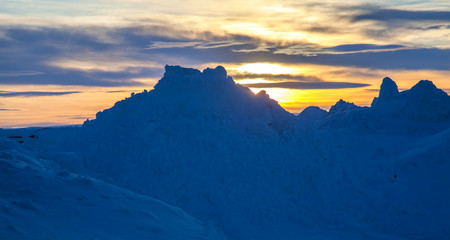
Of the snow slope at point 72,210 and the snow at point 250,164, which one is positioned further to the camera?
the snow at point 250,164

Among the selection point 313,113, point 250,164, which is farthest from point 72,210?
point 313,113

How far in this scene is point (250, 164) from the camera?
22500mm

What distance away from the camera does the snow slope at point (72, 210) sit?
1101cm

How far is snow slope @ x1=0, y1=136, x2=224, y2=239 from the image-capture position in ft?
36.1

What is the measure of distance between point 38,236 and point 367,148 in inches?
804

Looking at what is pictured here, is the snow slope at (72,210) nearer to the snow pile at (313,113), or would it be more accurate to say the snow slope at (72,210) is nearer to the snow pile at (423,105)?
the snow pile at (423,105)

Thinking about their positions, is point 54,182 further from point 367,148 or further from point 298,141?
point 367,148

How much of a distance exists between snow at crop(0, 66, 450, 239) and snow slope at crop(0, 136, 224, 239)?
1.06m

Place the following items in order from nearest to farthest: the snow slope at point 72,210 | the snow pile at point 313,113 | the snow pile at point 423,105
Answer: the snow slope at point 72,210 → the snow pile at point 423,105 → the snow pile at point 313,113

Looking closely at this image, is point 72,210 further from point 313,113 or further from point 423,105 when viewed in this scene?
point 313,113

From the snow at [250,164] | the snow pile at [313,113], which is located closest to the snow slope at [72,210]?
the snow at [250,164]

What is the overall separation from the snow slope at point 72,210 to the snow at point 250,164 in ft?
3.47

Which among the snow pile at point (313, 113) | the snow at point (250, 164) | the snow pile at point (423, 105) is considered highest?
the snow pile at point (423, 105)

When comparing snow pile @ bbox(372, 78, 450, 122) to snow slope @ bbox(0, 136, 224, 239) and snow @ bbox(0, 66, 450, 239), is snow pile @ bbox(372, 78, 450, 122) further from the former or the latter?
snow slope @ bbox(0, 136, 224, 239)
